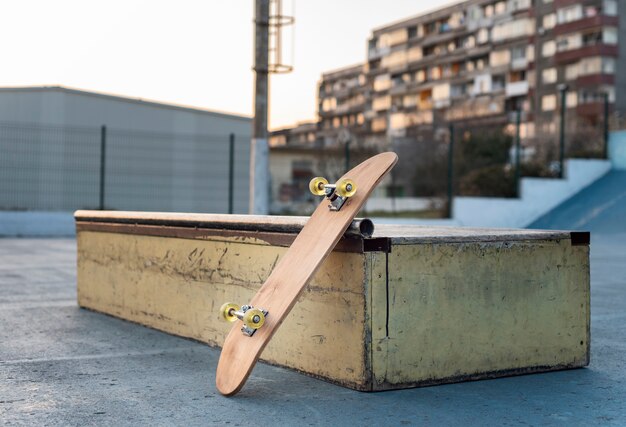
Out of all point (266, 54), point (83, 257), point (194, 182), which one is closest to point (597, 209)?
point (266, 54)

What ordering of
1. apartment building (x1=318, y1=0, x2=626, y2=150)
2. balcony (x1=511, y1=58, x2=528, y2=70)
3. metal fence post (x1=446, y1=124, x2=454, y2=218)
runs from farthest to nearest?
balcony (x1=511, y1=58, x2=528, y2=70) → apartment building (x1=318, y1=0, x2=626, y2=150) → metal fence post (x1=446, y1=124, x2=454, y2=218)

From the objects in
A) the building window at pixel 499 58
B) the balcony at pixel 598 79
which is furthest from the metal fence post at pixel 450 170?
the building window at pixel 499 58

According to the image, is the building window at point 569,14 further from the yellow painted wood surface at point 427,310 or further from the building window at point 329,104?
the yellow painted wood surface at point 427,310

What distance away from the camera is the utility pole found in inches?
579

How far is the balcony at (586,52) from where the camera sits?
7488cm

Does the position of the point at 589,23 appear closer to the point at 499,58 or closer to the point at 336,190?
the point at 499,58

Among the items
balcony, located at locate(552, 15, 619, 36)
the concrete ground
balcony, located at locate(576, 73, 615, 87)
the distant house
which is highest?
balcony, located at locate(552, 15, 619, 36)

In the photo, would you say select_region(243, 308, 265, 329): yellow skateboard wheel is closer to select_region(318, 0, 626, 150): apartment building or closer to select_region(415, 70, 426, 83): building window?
select_region(318, 0, 626, 150): apartment building

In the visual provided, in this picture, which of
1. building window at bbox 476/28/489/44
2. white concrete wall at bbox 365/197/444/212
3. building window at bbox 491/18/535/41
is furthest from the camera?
building window at bbox 476/28/489/44

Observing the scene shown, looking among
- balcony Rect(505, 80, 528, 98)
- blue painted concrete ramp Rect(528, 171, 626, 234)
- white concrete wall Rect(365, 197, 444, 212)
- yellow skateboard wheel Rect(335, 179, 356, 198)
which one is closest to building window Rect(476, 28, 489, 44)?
balcony Rect(505, 80, 528, 98)

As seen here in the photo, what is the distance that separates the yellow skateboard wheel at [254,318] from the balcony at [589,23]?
77.2 metres

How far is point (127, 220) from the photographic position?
22.0 feet

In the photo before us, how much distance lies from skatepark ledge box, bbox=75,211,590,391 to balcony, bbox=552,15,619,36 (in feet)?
249

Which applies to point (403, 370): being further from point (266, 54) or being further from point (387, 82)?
point (387, 82)
